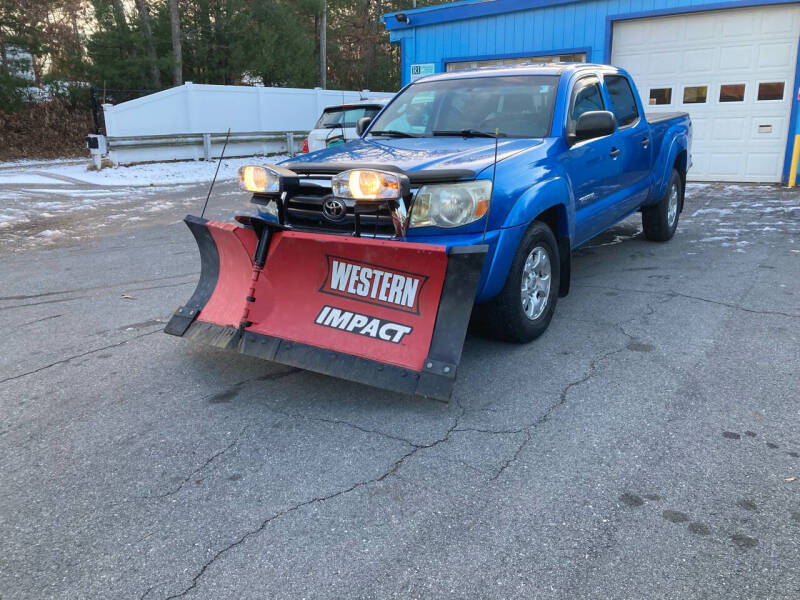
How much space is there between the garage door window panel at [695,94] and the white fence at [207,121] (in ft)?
37.0

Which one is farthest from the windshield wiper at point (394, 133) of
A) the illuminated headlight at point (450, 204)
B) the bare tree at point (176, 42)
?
the bare tree at point (176, 42)

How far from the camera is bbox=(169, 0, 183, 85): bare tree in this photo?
21906 mm

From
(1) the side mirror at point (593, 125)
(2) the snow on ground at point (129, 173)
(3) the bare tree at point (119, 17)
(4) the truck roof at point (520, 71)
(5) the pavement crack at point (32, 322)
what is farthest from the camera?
(3) the bare tree at point (119, 17)

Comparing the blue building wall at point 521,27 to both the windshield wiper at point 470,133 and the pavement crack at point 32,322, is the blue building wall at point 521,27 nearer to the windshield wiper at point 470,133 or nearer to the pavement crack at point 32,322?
the windshield wiper at point 470,133

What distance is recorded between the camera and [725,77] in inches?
488

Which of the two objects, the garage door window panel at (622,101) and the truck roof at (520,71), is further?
the garage door window panel at (622,101)

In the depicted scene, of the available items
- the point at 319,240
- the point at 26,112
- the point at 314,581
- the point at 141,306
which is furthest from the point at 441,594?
the point at 26,112

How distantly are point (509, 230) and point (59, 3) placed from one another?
24.7 metres

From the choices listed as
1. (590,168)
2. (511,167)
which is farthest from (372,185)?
(590,168)

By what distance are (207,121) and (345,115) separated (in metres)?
8.94

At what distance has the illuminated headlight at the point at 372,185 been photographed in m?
3.40

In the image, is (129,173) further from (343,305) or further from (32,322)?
(343,305)

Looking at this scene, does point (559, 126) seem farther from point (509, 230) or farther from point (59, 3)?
point (59, 3)

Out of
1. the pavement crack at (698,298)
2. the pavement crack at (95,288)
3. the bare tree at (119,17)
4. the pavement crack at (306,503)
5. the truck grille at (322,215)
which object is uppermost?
the bare tree at (119,17)
